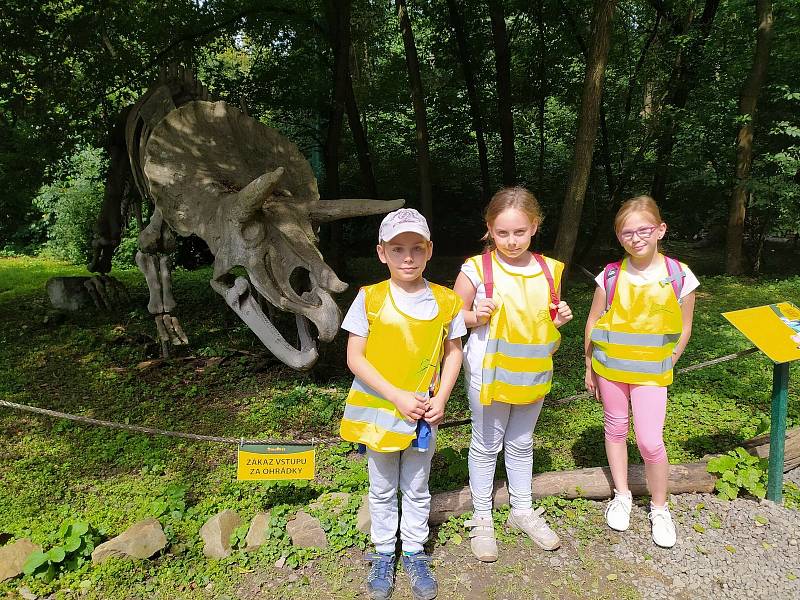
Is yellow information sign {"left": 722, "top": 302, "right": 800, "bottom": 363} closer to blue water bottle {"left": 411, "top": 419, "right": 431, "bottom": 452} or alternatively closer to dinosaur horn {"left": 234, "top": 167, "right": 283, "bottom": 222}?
blue water bottle {"left": 411, "top": 419, "right": 431, "bottom": 452}

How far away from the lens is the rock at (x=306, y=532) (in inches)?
115

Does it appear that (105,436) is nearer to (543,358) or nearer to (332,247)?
(543,358)

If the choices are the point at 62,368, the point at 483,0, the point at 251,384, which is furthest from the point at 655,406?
the point at 483,0

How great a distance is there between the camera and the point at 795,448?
3.58 metres

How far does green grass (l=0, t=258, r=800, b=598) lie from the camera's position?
3.16m

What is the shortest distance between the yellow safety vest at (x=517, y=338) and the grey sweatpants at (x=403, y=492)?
0.43 m

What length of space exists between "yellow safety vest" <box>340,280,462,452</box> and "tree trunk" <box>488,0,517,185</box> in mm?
7417

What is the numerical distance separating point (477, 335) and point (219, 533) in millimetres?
1785

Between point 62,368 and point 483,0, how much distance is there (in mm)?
8575

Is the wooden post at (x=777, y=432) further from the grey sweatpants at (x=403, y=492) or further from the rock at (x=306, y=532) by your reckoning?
the rock at (x=306, y=532)

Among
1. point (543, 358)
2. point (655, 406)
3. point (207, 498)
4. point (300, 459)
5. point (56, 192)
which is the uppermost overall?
point (56, 192)

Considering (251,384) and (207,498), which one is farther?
(251,384)

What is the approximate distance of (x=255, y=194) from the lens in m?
3.60

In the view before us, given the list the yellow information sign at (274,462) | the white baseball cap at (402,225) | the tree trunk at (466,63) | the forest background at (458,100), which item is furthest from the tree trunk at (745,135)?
the yellow information sign at (274,462)
